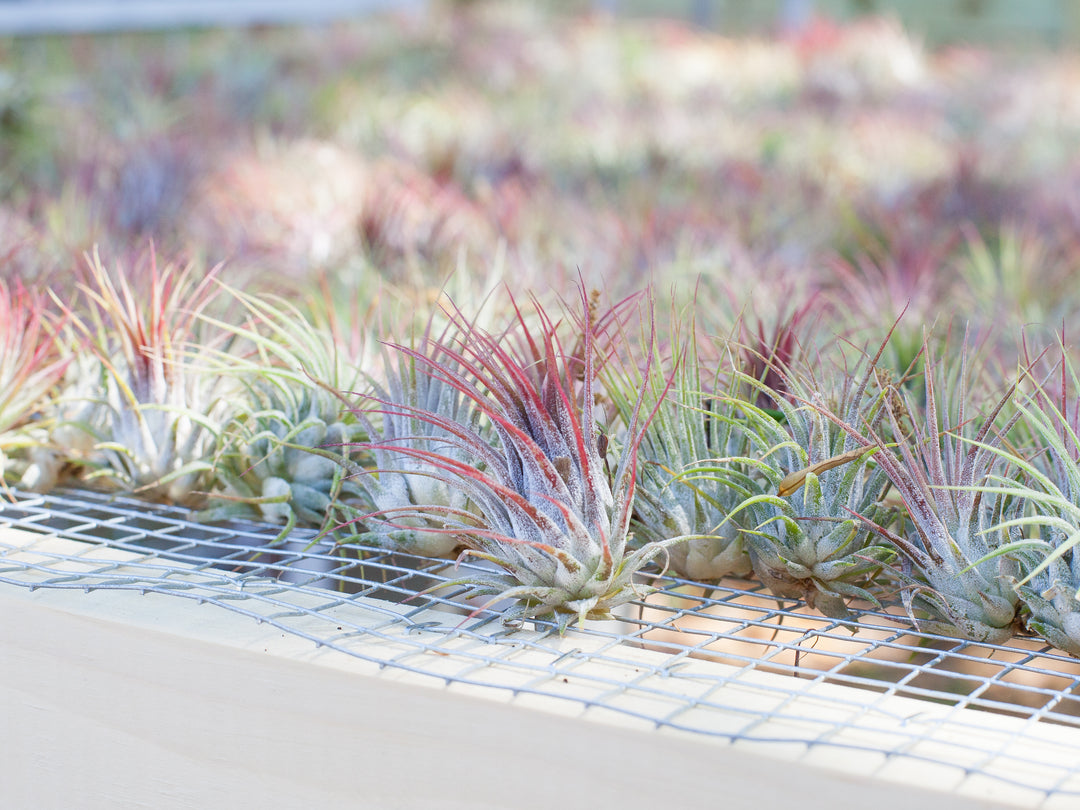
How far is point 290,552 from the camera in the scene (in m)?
1.32

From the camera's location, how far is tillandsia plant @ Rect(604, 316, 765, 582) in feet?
4.34

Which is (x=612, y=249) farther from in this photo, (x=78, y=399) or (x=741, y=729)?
(x=741, y=729)

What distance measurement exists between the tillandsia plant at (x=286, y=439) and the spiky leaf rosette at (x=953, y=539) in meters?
0.67

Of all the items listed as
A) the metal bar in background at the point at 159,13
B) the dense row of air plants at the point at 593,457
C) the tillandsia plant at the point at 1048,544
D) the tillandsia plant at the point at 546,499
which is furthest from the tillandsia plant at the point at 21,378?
the metal bar in background at the point at 159,13

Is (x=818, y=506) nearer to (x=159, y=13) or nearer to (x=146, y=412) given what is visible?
(x=146, y=412)

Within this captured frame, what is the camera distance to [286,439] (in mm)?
1413

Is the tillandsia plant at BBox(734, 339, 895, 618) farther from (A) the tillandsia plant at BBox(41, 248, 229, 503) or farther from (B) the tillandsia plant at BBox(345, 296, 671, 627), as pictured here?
(A) the tillandsia plant at BBox(41, 248, 229, 503)

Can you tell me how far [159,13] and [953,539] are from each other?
304 inches

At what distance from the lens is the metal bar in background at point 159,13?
277 inches

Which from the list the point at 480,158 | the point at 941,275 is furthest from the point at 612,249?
the point at 480,158

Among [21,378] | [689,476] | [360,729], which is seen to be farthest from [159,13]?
[360,729]

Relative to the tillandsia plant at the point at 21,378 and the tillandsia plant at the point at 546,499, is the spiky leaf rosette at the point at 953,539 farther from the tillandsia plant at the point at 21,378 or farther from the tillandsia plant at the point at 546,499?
the tillandsia plant at the point at 21,378

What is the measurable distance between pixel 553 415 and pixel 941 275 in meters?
1.84

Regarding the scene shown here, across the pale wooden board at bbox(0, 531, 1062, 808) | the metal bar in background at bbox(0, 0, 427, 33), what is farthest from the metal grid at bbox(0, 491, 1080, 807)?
the metal bar in background at bbox(0, 0, 427, 33)
